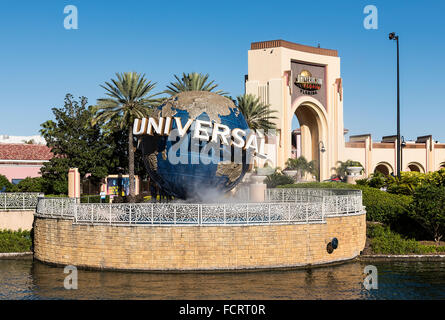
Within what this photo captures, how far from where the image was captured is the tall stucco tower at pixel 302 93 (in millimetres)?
62656

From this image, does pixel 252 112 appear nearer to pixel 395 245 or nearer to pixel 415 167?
pixel 395 245

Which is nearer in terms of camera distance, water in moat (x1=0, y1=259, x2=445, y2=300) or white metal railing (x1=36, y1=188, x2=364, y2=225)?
water in moat (x1=0, y1=259, x2=445, y2=300)

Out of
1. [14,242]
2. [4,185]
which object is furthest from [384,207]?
[4,185]

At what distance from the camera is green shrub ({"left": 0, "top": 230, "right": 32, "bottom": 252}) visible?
2615 centimetres

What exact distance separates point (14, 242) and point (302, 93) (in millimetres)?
46724

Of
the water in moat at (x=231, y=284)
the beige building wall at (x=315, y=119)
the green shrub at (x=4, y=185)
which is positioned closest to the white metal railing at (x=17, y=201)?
the water in moat at (x=231, y=284)

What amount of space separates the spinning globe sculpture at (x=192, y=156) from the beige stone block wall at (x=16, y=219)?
390 inches

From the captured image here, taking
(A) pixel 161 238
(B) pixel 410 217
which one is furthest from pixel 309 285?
(B) pixel 410 217

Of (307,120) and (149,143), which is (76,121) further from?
(307,120)

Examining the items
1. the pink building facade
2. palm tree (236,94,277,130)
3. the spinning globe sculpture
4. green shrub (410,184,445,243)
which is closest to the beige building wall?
palm tree (236,94,277,130)

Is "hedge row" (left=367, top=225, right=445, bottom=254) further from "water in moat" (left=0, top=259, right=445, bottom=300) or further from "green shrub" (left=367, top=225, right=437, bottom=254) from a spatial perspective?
"water in moat" (left=0, top=259, right=445, bottom=300)

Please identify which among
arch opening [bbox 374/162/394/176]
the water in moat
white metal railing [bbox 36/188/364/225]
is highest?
arch opening [bbox 374/162/394/176]

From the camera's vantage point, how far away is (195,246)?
2006cm

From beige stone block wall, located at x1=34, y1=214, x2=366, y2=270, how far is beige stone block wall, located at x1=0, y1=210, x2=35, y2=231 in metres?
9.04
